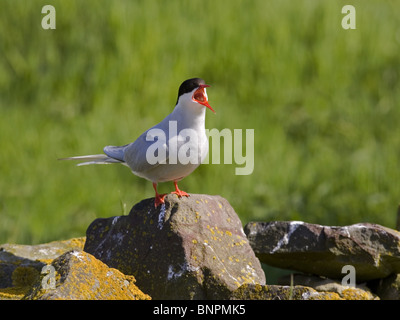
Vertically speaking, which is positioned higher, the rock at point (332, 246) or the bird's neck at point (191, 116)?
the bird's neck at point (191, 116)

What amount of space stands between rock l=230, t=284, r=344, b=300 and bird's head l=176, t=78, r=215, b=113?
126cm

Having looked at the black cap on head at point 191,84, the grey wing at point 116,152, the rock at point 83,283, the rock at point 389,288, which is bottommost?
the rock at point 389,288

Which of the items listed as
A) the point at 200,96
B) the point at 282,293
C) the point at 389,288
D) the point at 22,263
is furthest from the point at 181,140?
the point at 389,288

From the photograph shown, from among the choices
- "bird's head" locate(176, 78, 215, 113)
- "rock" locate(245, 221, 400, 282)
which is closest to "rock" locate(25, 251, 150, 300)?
"bird's head" locate(176, 78, 215, 113)

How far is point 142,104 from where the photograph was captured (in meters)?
9.59

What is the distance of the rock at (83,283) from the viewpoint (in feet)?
11.9

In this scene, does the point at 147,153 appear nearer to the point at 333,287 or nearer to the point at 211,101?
the point at 333,287

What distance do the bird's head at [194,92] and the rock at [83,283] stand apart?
4.11 feet

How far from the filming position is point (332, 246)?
499 centimetres

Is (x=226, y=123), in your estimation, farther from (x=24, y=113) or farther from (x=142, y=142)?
(x=142, y=142)

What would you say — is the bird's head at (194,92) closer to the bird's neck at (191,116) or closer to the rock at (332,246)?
A: the bird's neck at (191,116)

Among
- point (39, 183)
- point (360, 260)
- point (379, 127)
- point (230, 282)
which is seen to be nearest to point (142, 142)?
point (230, 282)

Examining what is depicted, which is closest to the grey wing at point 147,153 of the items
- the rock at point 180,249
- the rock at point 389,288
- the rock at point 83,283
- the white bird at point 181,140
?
the white bird at point 181,140

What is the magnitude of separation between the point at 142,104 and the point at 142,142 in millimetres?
4787
